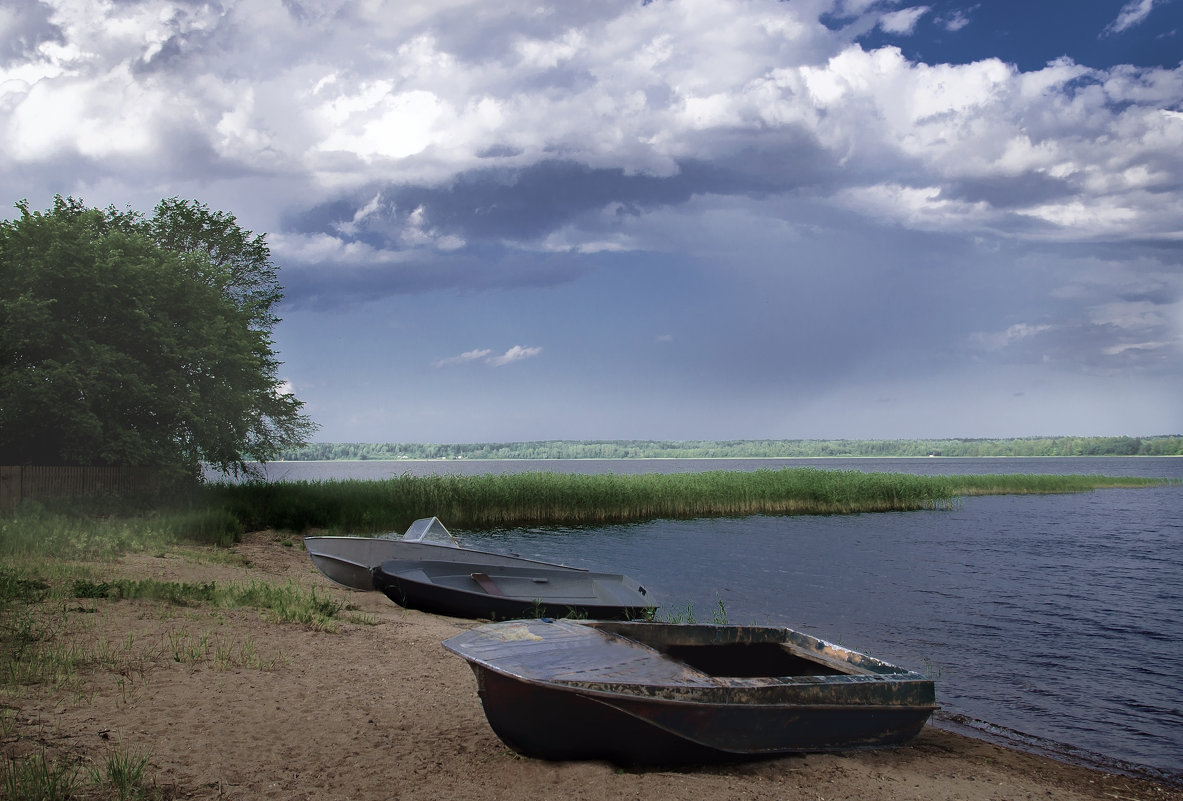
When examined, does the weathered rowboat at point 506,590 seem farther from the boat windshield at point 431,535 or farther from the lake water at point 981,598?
the lake water at point 981,598

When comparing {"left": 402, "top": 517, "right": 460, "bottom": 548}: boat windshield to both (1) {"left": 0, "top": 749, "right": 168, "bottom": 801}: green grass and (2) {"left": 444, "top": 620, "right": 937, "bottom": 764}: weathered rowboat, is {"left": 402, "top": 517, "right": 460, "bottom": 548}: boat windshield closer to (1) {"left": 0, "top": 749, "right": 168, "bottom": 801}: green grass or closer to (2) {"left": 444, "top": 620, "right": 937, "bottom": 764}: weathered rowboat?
(2) {"left": 444, "top": 620, "right": 937, "bottom": 764}: weathered rowboat

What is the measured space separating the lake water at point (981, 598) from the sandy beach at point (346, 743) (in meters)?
2.26

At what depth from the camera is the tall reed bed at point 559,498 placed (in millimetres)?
25797

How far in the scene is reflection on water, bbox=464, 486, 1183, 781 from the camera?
9875 millimetres

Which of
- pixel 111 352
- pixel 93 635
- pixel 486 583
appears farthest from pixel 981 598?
pixel 111 352

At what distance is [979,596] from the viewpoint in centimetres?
1767

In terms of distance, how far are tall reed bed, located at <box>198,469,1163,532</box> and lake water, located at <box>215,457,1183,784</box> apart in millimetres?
2024

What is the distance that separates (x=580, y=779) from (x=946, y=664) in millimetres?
→ 8542

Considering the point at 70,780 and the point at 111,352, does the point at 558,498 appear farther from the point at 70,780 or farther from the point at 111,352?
the point at 70,780

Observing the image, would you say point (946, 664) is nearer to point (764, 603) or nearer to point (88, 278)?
point (764, 603)

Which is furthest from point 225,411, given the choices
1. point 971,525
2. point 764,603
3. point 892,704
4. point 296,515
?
point 971,525

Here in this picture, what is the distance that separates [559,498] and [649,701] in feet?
88.7

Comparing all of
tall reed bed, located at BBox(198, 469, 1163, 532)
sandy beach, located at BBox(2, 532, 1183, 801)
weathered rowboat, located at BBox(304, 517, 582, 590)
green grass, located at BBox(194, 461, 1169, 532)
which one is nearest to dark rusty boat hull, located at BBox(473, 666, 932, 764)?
sandy beach, located at BBox(2, 532, 1183, 801)

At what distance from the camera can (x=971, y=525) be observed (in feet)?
110
